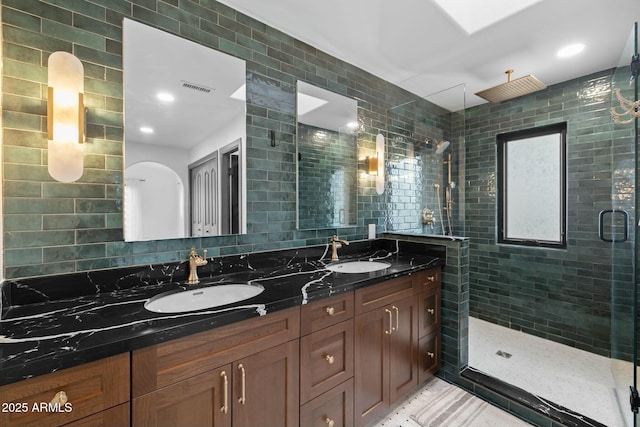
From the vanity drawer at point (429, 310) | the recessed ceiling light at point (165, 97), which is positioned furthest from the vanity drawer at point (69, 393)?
the vanity drawer at point (429, 310)

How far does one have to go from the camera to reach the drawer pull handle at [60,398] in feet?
2.50

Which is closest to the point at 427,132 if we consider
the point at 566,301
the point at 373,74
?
the point at 373,74

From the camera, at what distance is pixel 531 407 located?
1793mm

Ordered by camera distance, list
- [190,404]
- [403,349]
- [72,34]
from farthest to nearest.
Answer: [403,349] < [72,34] < [190,404]

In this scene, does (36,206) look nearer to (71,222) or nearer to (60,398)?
(71,222)

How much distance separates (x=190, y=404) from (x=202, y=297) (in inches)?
20.6

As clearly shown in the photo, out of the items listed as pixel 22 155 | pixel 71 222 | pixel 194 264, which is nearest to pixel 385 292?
pixel 194 264

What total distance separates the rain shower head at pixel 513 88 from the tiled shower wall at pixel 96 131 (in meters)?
1.95

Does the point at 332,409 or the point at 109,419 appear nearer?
the point at 109,419

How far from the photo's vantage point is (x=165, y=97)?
153cm

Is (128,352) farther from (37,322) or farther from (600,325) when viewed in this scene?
(600,325)

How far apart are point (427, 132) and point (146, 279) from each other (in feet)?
9.17

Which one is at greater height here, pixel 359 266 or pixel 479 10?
pixel 479 10

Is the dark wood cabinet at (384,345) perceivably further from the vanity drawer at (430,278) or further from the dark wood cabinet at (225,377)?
the dark wood cabinet at (225,377)
